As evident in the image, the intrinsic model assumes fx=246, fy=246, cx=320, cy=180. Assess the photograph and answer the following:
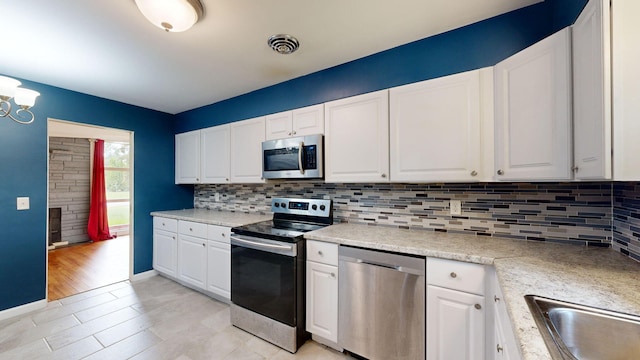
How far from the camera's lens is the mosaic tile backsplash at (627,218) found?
3.89 ft

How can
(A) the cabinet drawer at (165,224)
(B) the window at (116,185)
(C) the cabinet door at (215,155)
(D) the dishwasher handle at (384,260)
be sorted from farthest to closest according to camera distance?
(B) the window at (116,185) → (A) the cabinet drawer at (165,224) → (C) the cabinet door at (215,155) → (D) the dishwasher handle at (384,260)

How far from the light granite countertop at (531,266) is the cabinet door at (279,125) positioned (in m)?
1.05

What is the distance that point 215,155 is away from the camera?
3.06m

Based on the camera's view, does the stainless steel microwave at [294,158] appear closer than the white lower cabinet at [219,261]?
Yes

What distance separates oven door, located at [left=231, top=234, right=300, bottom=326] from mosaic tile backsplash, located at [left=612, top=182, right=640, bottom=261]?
1857 mm

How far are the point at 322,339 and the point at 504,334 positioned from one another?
4.38 ft

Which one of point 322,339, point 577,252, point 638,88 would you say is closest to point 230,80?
point 322,339

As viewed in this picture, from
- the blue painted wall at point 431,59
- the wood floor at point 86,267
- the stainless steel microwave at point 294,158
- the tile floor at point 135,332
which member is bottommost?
the wood floor at point 86,267

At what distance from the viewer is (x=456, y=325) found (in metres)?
1.37

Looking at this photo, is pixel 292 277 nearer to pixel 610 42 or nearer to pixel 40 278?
pixel 610 42

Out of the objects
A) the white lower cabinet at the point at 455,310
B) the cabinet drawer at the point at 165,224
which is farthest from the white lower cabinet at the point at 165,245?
the white lower cabinet at the point at 455,310

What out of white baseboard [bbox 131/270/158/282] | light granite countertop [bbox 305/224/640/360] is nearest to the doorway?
white baseboard [bbox 131/270/158/282]

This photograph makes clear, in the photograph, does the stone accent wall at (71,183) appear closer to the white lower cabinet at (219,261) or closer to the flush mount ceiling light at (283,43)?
the white lower cabinet at (219,261)

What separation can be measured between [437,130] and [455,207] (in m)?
0.62
